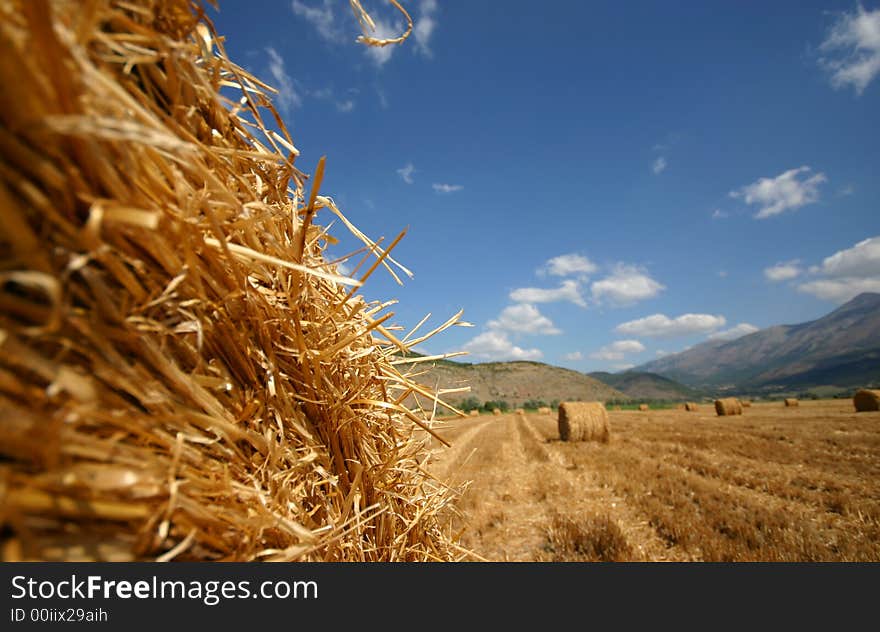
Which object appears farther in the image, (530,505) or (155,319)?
(530,505)

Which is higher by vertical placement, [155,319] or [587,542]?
[155,319]

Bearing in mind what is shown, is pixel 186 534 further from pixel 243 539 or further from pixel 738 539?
pixel 738 539

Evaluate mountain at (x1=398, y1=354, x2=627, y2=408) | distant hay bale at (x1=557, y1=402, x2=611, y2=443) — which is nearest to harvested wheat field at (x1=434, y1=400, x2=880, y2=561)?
distant hay bale at (x1=557, y1=402, x2=611, y2=443)

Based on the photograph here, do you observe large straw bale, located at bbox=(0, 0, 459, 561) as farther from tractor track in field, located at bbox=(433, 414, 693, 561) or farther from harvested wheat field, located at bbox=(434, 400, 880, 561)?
tractor track in field, located at bbox=(433, 414, 693, 561)

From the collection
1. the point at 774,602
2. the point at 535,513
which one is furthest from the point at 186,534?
the point at 535,513

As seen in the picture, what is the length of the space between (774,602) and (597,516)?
5.14m

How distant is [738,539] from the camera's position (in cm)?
468

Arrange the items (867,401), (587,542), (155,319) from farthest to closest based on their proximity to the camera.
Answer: (867,401) < (587,542) < (155,319)

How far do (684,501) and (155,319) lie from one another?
23.9 ft

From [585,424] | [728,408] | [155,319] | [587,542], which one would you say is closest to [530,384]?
[728,408]

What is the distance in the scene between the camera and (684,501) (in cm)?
613

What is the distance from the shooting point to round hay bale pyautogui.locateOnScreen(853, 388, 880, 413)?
59.6 ft

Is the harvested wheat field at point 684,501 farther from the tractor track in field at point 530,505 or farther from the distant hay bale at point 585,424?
the distant hay bale at point 585,424

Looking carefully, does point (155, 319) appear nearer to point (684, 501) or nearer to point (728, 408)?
point (684, 501)
